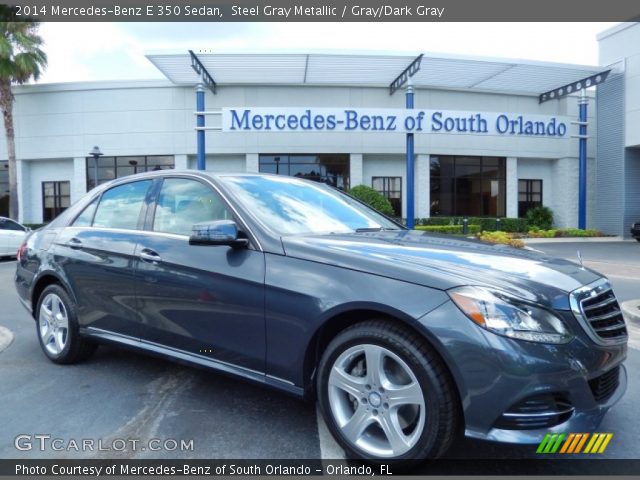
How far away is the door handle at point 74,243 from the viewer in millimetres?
3969

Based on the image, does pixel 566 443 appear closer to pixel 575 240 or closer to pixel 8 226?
pixel 8 226

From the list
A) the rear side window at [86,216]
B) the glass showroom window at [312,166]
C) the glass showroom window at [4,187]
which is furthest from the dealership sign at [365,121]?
the rear side window at [86,216]

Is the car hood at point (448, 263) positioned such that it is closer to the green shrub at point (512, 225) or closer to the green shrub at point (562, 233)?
the green shrub at point (562, 233)

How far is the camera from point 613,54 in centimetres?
2291

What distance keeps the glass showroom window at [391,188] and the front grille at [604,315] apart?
21.2m

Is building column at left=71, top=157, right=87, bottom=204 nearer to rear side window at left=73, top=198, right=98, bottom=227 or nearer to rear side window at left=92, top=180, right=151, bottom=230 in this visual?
rear side window at left=73, top=198, right=98, bottom=227

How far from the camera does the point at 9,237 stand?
13984 millimetres

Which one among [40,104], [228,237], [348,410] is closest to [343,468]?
[348,410]

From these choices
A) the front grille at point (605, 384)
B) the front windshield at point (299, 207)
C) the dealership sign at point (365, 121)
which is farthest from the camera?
the dealership sign at point (365, 121)

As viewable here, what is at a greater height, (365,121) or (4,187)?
(365,121)

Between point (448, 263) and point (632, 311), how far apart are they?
472 cm

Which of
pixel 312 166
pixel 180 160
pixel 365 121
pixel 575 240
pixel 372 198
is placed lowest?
pixel 575 240

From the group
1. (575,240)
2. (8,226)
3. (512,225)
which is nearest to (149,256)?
(8,226)

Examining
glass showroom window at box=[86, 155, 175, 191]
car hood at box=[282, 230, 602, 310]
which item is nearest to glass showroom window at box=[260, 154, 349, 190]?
glass showroom window at box=[86, 155, 175, 191]
